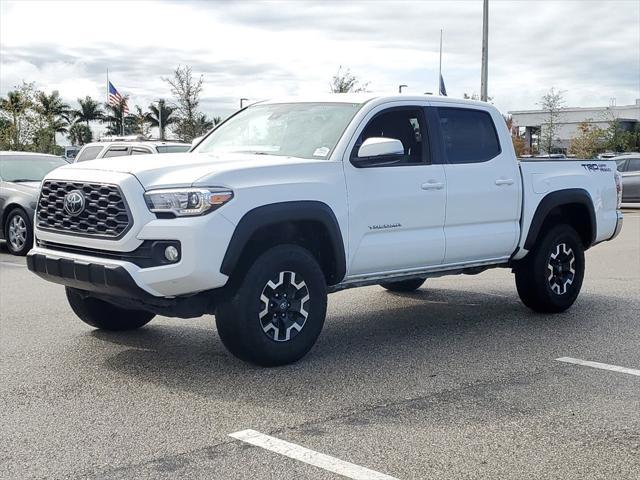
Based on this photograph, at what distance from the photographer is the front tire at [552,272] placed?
8055mm

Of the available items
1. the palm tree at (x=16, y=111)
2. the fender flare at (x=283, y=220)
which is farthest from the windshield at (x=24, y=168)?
the palm tree at (x=16, y=111)

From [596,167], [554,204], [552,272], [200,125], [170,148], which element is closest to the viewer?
[554,204]

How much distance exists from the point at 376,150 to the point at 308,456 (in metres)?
2.69

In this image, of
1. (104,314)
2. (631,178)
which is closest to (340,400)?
(104,314)

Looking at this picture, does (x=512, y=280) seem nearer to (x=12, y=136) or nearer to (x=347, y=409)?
A: (x=347, y=409)

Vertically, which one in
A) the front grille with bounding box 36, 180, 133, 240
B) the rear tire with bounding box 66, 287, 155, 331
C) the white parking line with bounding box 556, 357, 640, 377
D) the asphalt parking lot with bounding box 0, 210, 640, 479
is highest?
the front grille with bounding box 36, 180, 133, 240

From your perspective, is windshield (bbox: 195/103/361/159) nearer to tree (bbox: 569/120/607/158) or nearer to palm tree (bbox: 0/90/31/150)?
palm tree (bbox: 0/90/31/150)

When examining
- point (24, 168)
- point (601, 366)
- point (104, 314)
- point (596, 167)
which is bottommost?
point (601, 366)

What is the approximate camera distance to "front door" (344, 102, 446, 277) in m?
6.38

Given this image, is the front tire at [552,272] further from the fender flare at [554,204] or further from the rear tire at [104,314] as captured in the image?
the rear tire at [104,314]

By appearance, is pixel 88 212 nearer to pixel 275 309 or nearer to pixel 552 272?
pixel 275 309

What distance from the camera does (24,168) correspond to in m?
14.0

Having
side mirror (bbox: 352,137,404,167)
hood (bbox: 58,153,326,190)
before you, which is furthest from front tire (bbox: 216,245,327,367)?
side mirror (bbox: 352,137,404,167)

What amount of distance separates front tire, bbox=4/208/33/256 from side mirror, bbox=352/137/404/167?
7975 millimetres
